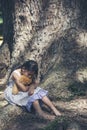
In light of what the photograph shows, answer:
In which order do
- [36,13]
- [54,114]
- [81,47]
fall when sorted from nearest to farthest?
Result: [54,114]
[81,47]
[36,13]

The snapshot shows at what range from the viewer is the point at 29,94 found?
23.4 ft

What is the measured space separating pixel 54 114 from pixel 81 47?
1837 mm

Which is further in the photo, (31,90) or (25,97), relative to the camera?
(25,97)

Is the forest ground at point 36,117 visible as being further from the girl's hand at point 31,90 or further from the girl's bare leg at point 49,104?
the girl's hand at point 31,90

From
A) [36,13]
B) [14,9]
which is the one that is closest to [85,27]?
[36,13]

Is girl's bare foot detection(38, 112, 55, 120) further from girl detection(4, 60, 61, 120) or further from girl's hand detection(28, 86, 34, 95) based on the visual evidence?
girl's hand detection(28, 86, 34, 95)

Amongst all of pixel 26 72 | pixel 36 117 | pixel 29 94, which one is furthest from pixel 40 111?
pixel 26 72

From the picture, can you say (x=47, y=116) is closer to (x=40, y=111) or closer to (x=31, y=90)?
(x=40, y=111)

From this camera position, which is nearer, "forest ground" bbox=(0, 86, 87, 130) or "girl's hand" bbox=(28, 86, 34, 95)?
"forest ground" bbox=(0, 86, 87, 130)

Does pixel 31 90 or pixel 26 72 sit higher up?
pixel 26 72

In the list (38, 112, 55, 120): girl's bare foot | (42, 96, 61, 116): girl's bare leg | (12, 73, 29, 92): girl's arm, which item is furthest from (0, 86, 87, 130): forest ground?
(12, 73, 29, 92): girl's arm

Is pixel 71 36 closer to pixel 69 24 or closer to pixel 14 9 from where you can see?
pixel 69 24

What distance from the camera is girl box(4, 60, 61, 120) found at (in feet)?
23.4

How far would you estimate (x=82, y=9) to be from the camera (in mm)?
8477
